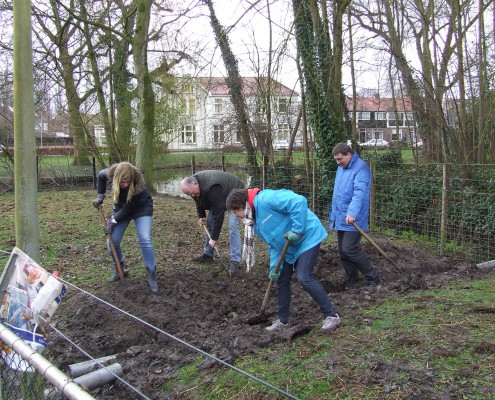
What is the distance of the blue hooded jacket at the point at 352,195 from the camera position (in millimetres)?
5703

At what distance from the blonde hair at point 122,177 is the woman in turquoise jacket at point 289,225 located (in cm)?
176

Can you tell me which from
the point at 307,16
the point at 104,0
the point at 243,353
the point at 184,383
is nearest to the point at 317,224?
the point at 243,353

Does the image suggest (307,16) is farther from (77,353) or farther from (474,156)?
(77,353)

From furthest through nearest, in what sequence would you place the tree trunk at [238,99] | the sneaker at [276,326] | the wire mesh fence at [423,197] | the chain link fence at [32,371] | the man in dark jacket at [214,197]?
the tree trunk at [238,99], the wire mesh fence at [423,197], the man in dark jacket at [214,197], the sneaker at [276,326], the chain link fence at [32,371]

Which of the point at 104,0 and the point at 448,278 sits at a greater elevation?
the point at 104,0

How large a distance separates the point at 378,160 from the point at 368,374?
8289mm

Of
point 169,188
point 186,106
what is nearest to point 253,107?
point 169,188

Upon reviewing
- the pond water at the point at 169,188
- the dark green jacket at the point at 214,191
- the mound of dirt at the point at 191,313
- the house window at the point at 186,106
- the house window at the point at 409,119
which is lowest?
the mound of dirt at the point at 191,313

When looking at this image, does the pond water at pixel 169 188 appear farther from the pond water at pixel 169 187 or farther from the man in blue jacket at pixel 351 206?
the man in blue jacket at pixel 351 206

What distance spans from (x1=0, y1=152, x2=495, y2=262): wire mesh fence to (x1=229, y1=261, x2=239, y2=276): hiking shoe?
354 cm

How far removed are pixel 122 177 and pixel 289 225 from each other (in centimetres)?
224

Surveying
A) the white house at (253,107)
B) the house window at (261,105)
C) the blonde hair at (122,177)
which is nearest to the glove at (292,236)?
the blonde hair at (122,177)

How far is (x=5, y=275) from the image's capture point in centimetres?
283

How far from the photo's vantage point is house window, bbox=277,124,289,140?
14.3 meters
